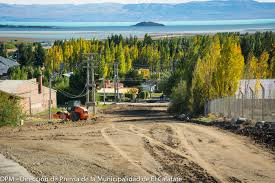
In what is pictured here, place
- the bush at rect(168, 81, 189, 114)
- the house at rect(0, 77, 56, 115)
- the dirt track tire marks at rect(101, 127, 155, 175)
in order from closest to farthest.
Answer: the dirt track tire marks at rect(101, 127, 155, 175) → the bush at rect(168, 81, 189, 114) → the house at rect(0, 77, 56, 115)

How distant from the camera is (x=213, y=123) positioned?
3209 centimetres

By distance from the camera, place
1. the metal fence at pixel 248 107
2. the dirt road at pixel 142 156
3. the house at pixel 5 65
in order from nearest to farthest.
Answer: the dirt road at pixel 142 156 → the metal fence at pixel 248 107 → the house at pixel 5 65

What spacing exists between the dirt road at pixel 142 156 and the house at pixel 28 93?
2896cm

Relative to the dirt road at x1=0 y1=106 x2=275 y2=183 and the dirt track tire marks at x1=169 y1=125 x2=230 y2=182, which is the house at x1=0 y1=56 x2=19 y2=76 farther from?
the dirt track tire marks at x1=169 y1=125 x2=230 y2=182

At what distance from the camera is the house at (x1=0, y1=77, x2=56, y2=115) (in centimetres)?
5461

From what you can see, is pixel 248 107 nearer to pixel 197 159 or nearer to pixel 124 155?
pixel 197 159

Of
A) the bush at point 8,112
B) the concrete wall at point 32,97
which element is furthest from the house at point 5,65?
the bush at point 8,112

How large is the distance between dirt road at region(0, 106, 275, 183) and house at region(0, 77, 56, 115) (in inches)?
1140

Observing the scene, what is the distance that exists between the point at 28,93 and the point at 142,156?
41.2 meters

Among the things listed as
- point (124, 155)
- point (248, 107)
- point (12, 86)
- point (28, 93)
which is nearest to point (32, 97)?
point (28, 93)

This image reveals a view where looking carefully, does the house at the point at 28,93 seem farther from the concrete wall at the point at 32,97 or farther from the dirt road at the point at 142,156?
the dirt road at the point at 142,156

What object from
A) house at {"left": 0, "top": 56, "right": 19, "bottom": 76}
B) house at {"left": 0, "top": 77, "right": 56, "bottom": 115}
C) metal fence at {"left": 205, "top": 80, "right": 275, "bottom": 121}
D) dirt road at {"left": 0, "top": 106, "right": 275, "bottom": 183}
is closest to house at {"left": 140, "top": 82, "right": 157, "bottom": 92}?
house at {"left": 0, "top": 56, "right": 19, "bottom": 76}

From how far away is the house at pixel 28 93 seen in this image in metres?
54.6

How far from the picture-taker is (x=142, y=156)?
1891 centimetres
